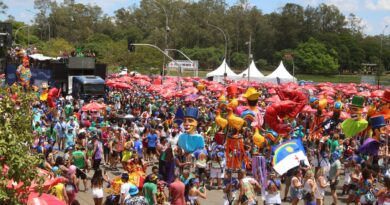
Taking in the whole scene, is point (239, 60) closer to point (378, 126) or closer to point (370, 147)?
point (378, 126)

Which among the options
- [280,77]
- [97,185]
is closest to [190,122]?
[97,185]

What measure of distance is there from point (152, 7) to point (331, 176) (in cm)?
11951

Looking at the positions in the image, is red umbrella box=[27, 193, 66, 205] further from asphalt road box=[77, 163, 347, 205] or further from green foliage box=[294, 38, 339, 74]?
green foliage box=[294, 38, 339, 74]

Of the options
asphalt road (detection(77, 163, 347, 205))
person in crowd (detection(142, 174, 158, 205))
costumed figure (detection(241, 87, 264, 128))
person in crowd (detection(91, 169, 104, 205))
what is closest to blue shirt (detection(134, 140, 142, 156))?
asphalt road (detection(77, 163, 347, 205))

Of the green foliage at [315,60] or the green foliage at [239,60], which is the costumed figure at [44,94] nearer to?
the green foliage at [315,60]

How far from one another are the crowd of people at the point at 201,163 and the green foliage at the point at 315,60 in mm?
73242

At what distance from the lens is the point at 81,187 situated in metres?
14.8

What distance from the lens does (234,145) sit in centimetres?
1460

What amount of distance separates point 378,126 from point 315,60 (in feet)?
263

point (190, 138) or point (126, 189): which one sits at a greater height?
point (190, 138)

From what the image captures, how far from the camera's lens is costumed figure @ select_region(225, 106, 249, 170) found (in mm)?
14484

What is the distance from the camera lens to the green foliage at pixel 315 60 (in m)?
93.9

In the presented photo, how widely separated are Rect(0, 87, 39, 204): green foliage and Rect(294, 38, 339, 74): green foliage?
90413mm

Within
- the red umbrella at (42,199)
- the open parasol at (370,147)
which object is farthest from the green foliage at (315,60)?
the red umbrella at (42,199)
